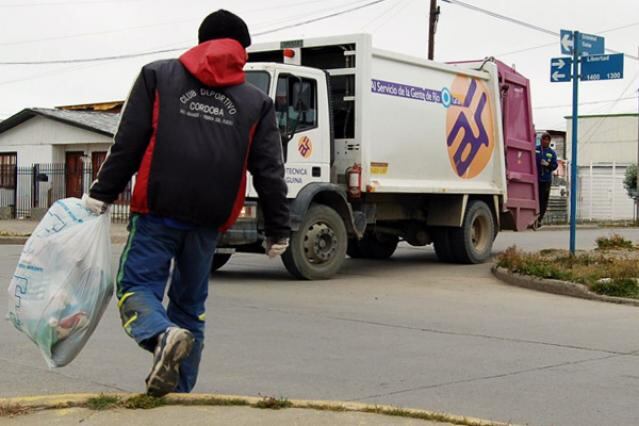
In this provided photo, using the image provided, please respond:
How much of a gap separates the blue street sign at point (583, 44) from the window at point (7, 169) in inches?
965

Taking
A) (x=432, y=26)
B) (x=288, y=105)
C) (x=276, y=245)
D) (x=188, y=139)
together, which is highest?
(x=432, y=26)

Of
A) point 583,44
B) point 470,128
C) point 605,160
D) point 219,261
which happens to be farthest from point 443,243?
point 605,160

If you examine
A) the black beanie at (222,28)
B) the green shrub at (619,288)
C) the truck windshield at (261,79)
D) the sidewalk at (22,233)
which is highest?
the truck windshield at (261,79)

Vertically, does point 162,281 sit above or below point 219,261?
above

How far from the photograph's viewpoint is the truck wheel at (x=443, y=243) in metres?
16.1

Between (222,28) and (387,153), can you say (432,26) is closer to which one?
(387,153)

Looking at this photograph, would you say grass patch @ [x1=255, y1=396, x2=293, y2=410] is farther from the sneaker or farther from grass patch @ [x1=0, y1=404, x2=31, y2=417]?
grass patch @ [x1=0, y1=404, x2=31, y2=417]

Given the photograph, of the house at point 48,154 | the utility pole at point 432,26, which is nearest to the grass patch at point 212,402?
the house at point 48,154

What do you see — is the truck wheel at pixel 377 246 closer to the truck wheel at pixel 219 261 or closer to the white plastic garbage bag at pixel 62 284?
the truck wheel at pixel 219 261

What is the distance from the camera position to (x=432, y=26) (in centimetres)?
3178

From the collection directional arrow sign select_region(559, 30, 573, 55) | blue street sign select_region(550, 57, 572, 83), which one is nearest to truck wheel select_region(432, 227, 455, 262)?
blue street sign select_region(550, 57, 572, 83)

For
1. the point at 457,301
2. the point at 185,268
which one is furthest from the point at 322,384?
the point at 457,301

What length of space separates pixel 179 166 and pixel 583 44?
11.3 m

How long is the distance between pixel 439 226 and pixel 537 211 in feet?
9.96
